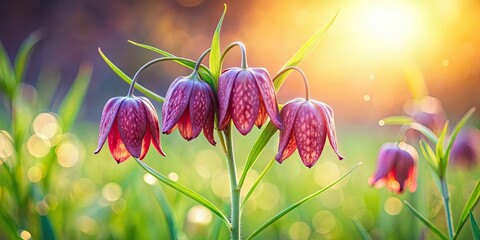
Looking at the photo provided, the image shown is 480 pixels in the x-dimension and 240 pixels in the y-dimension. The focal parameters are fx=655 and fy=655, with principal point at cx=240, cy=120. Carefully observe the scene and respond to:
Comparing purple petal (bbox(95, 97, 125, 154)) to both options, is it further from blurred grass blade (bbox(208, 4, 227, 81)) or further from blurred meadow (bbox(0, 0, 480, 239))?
blurred meadow (bbox(0, 0, 480, 239))

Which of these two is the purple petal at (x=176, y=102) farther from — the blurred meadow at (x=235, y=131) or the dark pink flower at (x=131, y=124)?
the blurred meadow at (x=235, y=131)

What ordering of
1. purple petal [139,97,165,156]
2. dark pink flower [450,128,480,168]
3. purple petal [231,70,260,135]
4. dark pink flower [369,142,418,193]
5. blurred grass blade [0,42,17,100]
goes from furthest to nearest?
1. dark pink flower [450,128,480,168]
2. blurred grass blade [0,42,17,100]
3. dark pink flower [369,142,418,193]
4. purple petal [139,97,165,156]
5. purple petal [231,70,260,135]

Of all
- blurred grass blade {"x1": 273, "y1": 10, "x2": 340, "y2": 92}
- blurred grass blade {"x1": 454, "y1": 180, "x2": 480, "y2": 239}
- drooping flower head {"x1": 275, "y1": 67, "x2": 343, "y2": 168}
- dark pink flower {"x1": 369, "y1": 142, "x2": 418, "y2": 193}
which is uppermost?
blurred grass blade {"x1": 273, "y1": 10, "x2": 340, "y2": 92}

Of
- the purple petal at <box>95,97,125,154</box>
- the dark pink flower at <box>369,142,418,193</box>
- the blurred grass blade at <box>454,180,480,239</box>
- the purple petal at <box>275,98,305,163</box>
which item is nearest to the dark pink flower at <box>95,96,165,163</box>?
the purple petal at <box>95,97,125,154</box>

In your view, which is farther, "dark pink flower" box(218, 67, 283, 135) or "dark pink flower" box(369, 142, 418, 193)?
"dark pink flower" box(369, 142, 418, 193)

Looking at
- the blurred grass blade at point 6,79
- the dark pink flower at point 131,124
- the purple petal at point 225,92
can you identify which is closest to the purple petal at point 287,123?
the purple petal at point 225,92

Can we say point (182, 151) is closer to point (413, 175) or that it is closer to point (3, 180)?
point (3, 180)

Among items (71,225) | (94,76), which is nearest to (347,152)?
(71,225)
